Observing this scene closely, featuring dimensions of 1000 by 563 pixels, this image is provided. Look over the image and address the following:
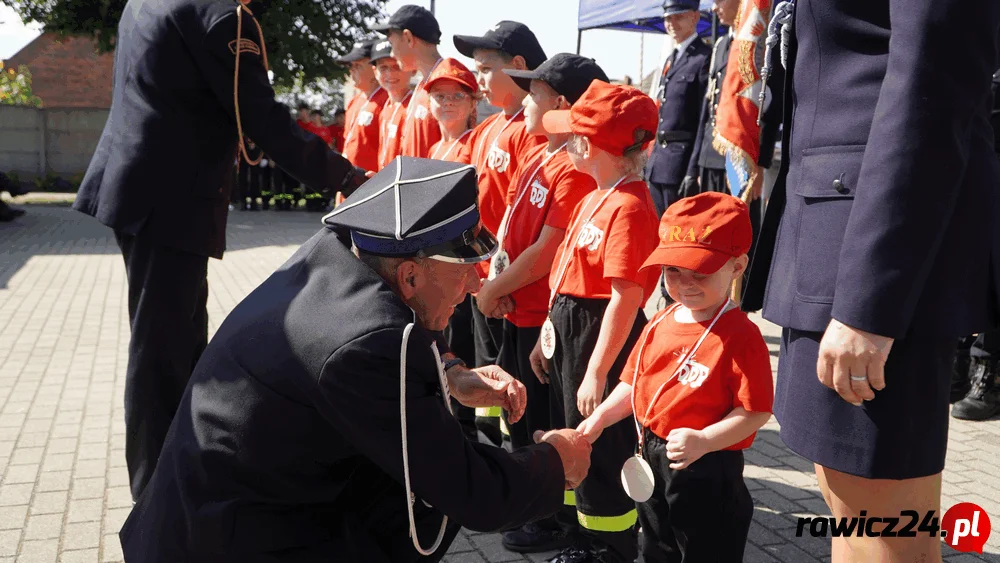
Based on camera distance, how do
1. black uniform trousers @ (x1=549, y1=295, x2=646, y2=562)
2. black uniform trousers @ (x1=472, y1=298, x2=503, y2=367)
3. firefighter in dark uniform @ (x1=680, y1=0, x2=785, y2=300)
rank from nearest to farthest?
black uniform trousers @ (x1=549, y1=295, x2=646, y2=562) < black uniform trousers @ (x1=472, y1=298, x2=503, y2=367) < firefighter in dark uniform @ (x1=680, y1=0, x2=785, y2=300)

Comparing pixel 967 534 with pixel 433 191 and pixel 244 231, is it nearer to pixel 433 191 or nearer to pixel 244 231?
pixel 433 191

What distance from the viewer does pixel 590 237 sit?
10.2ft

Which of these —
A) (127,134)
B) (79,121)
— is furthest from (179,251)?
(79,121)

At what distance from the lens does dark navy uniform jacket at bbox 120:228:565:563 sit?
70.8 inches

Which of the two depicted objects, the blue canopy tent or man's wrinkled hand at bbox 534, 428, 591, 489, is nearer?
man's wrinkled hand at bbox 534, 428, 591, 489

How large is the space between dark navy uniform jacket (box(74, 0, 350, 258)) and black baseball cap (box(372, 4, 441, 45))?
6.63 ft

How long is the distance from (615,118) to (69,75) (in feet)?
150

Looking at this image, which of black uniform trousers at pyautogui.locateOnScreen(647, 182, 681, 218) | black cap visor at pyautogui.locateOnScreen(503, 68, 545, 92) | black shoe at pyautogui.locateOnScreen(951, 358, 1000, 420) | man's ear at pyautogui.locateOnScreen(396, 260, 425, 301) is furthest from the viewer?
black uniform trousers at pyautogui.locateOnScreen(647, 182, 681, 218)

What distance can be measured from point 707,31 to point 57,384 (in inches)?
318

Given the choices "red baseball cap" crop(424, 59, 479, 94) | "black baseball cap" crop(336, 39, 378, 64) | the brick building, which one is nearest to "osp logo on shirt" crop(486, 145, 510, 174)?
"red baseball cap" crop(424, 59, 479, 94)

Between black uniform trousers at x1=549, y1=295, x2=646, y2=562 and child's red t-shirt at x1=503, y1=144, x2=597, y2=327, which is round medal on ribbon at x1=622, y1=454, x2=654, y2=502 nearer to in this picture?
black uniform trousers at x1=549, y1=295, x2=646, y2=562

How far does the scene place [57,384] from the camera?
604 centimetres

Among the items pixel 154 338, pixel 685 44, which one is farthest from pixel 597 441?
pixel 685 44

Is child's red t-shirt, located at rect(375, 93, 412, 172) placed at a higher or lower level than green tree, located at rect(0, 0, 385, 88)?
lower
